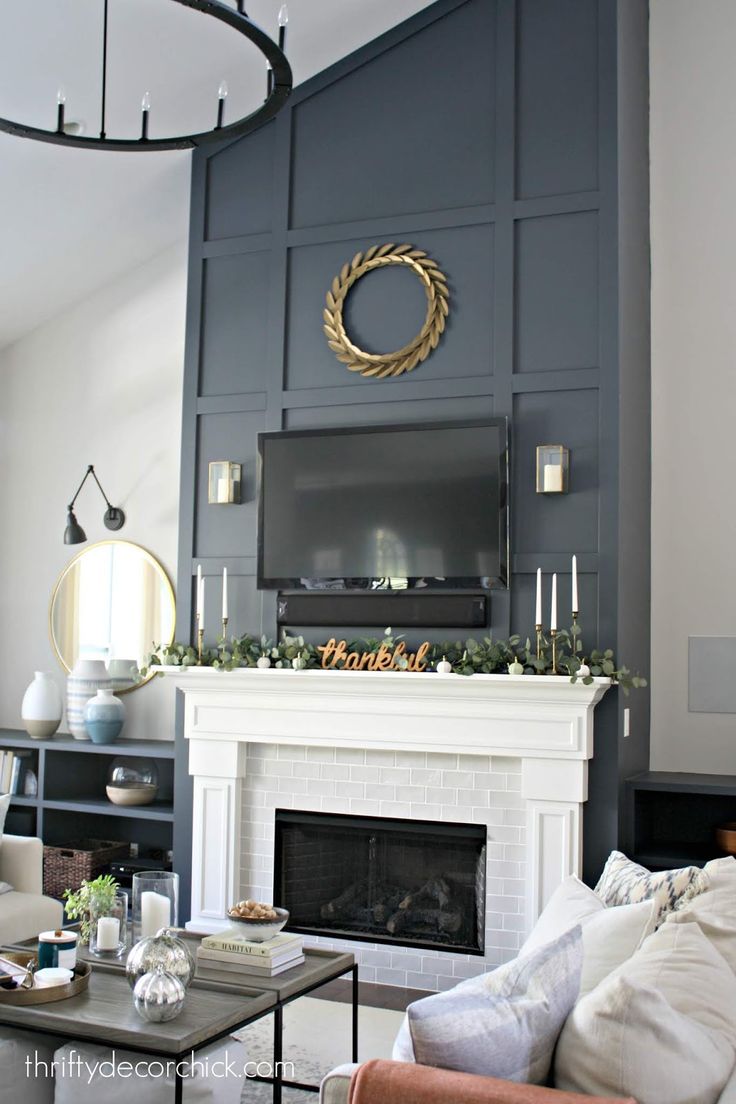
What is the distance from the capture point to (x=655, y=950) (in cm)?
223

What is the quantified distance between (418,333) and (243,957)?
2754mm

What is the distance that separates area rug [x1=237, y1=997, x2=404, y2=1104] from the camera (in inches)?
136

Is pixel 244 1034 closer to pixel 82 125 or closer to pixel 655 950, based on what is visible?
pixel 655 950

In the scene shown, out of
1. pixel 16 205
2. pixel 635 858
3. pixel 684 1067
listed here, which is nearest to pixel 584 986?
pixel 684 1067

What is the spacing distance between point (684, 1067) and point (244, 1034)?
236cm

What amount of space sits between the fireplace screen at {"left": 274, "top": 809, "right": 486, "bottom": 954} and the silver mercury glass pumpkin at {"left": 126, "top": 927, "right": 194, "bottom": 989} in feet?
6.38

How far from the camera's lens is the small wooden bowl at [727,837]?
452 centimetres

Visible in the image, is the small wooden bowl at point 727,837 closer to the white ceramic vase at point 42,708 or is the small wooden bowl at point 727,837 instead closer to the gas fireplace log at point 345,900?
the gas fireplace log at point 345,900

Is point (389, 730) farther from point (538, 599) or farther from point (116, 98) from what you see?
point (116, 98)

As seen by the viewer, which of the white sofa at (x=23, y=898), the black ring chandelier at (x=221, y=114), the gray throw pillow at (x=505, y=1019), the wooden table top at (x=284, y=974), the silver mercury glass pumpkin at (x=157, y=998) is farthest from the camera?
the white sofa at (x=23, y=898)

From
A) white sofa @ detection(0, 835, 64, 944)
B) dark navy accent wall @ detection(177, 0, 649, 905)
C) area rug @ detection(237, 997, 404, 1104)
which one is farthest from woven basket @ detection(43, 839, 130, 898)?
area rug @ detection(237, 997, 404, 1104)

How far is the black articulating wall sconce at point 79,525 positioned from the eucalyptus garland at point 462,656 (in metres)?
1.12

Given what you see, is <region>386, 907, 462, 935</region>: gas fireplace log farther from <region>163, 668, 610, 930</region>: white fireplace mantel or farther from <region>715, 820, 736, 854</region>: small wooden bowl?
<region>715, 820, 736, 854</region>: small wooden bowl

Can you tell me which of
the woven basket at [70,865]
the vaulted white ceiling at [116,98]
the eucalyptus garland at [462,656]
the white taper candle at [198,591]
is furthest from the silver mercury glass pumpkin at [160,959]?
the vaulted white ceiling at [116,98]
